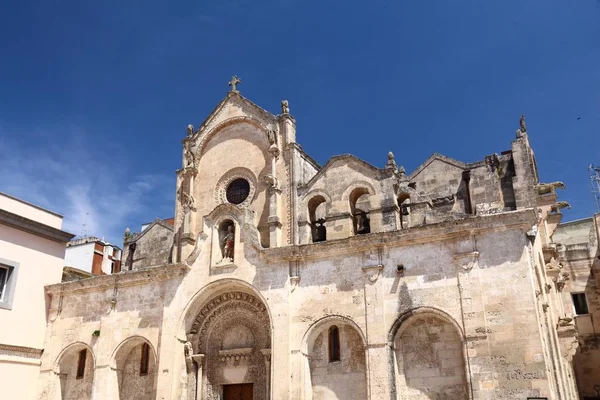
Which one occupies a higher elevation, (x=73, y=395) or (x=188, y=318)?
(x=188, y=318)

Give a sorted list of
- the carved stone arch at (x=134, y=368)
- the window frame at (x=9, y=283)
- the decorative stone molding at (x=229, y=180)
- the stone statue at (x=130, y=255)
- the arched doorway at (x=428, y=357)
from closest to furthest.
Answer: the arched doorway at (x=428, y=357) < the carved stone arch at (x=134, y=368) < the window frame at (x=9, y=283) < the decorative stone molding at (x=229, y=180) < the stone statue at (x=130, y=255)

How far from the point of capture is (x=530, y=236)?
51.4ft

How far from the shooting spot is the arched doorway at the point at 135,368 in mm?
20578

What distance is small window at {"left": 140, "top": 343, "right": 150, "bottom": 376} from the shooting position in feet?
68.8

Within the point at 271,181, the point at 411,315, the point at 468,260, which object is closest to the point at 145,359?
the point at 271,181

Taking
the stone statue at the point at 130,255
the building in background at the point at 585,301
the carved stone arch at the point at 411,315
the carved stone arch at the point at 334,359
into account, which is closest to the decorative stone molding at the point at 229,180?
the stone statue at the point at 130,255

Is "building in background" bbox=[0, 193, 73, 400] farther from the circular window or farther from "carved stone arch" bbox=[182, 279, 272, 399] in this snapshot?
the circular window

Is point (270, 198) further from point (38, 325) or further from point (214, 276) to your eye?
point (38, 325)

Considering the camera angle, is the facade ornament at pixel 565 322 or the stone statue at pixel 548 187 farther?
the stone statue at pixel 548 187

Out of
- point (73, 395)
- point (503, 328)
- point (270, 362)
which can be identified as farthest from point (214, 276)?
point (503, 328)

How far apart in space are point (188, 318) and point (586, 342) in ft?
57.4

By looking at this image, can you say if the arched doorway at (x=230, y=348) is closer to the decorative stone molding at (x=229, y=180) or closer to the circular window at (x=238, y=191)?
the circular window at (x=238, y=191)

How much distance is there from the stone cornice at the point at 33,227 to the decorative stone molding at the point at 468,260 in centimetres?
1556

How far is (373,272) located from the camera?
17.3m
